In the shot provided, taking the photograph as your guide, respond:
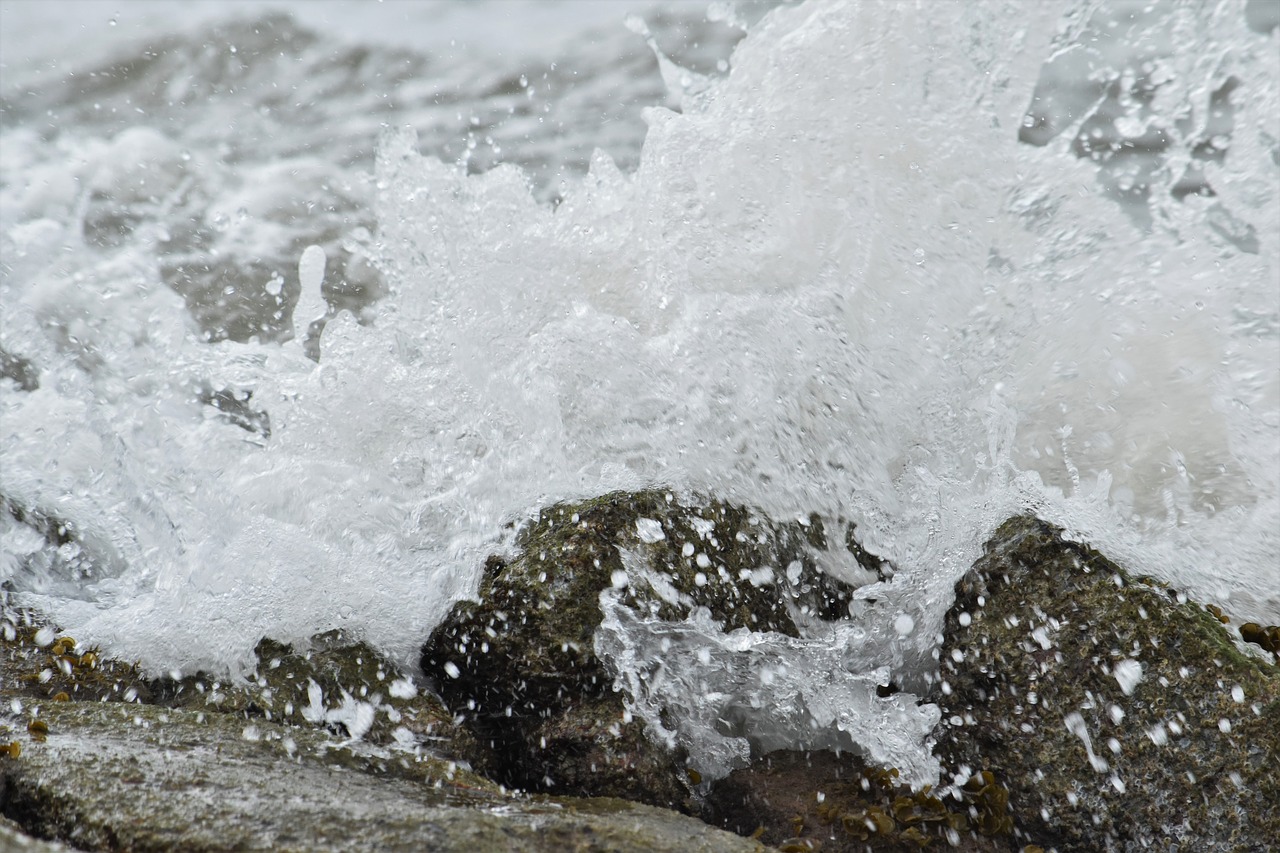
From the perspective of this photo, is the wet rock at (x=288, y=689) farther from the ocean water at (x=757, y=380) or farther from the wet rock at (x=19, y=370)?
the wet rock at (x=19, y=370)

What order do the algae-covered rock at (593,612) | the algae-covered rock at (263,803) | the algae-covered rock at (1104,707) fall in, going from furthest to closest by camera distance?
the algae-covered rock at (593,612) → the algae-covered rock at (1104,707) → the algae-covered rock at (263,803)

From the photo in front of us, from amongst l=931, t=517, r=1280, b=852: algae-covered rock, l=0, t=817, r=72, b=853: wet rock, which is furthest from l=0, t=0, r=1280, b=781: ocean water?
l=0, t=817, r=72, b=853: wet rock

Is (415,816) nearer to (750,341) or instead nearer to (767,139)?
(750,341)

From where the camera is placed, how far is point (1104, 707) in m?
2.61

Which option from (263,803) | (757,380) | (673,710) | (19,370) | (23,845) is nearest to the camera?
(23,845)

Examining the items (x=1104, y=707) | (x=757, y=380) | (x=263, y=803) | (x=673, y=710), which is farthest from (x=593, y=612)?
(x=1104, y=707)

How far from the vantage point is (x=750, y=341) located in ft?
11.8

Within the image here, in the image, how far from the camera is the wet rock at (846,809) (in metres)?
2.53

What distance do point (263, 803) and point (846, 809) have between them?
1.46 m

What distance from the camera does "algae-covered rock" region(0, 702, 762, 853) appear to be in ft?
6.23

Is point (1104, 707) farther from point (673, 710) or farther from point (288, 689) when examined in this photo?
point (288, 689)

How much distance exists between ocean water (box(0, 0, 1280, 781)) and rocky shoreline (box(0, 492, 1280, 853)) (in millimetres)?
108

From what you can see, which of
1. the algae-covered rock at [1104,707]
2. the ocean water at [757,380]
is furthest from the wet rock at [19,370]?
the algae-covered rock at [1104,707]

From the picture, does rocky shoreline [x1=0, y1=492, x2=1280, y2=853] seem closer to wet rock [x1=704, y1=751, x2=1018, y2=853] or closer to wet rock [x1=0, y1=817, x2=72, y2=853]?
wet rock [x1=704, y1=751, x2=1018, y2=853]
